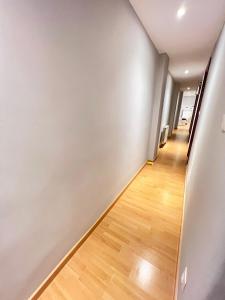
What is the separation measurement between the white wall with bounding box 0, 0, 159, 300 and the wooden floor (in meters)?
0.19

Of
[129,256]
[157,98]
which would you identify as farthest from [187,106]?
[129,256]

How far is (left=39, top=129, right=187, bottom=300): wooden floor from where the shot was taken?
125cm

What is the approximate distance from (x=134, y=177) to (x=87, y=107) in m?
2.15

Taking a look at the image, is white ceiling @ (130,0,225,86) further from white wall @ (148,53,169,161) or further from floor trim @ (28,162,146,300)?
floor trim @ (28,162,146,300)

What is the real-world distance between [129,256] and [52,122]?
1463 millimetres

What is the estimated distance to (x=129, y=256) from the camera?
1555 millimetres

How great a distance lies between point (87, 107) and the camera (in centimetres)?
139

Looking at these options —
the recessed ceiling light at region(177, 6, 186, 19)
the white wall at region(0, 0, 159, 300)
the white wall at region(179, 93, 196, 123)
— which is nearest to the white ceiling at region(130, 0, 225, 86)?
the recessed ceiling light at region(177, 6, 186, 19)

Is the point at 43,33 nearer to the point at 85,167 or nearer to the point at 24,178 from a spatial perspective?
the point at 24,178

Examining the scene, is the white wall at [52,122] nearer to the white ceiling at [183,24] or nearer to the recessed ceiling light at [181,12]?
the white ceiling at [183,24]

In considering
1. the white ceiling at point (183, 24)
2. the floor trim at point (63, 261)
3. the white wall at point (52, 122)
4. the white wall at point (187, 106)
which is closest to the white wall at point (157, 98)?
the white ceiling at point (183, 24)

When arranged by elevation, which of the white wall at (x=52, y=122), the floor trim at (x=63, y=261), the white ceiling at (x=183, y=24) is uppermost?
the white ceiling at (x=183, y=24)

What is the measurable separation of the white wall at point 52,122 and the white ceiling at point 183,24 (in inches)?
17.4

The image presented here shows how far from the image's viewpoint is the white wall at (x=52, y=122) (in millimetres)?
821
